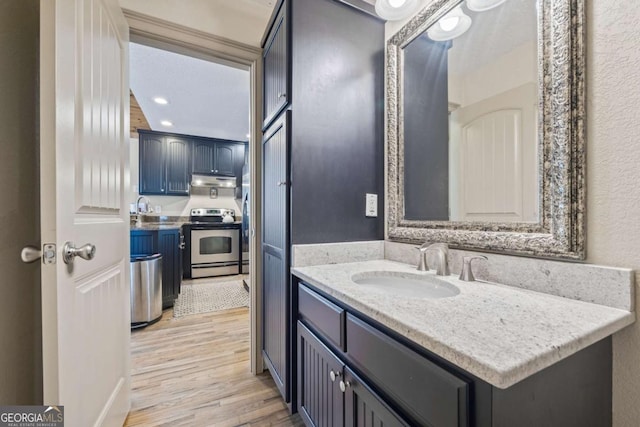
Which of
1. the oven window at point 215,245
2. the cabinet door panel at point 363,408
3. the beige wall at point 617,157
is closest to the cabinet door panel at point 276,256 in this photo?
the cabinet door panel at point 363,408

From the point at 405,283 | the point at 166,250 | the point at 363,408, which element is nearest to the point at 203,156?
the point at 166,250

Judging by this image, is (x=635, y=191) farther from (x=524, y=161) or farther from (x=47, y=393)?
(x=47, y=393)

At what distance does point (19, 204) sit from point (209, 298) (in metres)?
2.61

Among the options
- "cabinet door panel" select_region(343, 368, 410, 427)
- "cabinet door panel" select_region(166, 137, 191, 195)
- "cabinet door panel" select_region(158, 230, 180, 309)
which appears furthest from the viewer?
"cabinet door panel" select_region(166, 137, 191, 195)

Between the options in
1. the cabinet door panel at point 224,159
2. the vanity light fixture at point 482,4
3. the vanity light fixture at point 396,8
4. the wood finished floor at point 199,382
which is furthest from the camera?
the cabinet door panel at point 224,159

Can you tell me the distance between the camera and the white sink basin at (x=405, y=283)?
0.99 metres

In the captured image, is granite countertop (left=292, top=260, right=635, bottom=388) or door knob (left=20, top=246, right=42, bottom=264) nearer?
granite countertop (left=292, top=260, right=635, bottom=388)

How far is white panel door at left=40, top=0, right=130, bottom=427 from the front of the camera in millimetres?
744

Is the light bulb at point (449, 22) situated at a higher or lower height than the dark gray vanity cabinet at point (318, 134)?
higher

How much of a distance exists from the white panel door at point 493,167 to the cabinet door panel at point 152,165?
179 inches

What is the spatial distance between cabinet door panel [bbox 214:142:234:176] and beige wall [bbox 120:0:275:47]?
3311mm

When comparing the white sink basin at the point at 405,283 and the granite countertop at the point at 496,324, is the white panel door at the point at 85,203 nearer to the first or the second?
the granite countertop at the point at 496,324

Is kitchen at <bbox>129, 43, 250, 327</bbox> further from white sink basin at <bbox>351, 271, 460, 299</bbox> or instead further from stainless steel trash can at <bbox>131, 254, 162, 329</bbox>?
white sink basin at <bbox>351, 271, 460, 299</bbox>

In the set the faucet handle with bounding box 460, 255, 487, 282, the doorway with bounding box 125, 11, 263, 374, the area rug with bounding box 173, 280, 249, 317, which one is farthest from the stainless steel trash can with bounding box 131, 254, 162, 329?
the faucet handle with bounding box 460, 255, 487, 282
